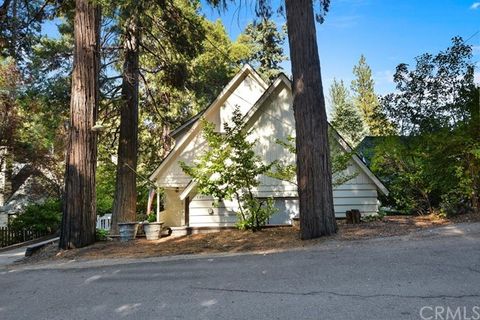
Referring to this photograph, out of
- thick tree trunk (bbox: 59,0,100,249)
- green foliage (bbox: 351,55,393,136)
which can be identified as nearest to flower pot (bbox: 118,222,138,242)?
thick tree trunk (bbox: 59,0,100,249)

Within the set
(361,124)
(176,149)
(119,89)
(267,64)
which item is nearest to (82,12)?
(119,89)

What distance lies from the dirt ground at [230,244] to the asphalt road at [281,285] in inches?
37.1

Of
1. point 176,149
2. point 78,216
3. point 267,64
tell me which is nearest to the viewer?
point 78,216

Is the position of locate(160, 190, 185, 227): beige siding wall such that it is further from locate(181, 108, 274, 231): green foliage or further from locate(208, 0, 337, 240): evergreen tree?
locate(208, 0, 337, 240): evergreen tree

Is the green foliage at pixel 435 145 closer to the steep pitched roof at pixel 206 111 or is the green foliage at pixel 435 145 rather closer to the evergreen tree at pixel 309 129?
the evergreen tree at pixel 309 129

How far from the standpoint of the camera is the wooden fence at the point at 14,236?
19697mm

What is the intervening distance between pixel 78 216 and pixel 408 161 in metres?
9.15

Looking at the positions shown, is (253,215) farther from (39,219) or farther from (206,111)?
(39,219)

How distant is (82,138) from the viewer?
11.2 m

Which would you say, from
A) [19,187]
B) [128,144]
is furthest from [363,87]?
[128,144]

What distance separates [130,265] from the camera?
25.2ft

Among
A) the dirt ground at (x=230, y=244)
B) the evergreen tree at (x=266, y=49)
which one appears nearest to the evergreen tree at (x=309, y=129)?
the dirt ground at (x=230, y=244)

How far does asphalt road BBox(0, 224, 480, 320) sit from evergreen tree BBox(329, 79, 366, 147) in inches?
1453

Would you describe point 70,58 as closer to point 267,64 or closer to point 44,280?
point 44,280
